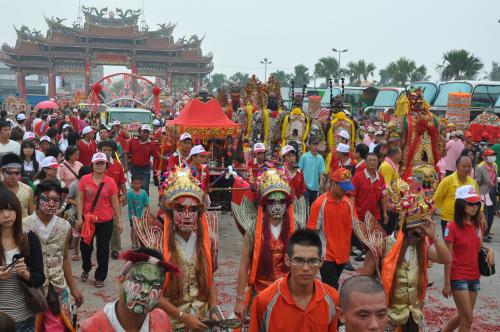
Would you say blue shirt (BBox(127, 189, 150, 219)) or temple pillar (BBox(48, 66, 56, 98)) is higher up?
temple pillar (BBox(48, 66, 56, 98))

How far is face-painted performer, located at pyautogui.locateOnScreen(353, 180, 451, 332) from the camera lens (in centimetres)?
436

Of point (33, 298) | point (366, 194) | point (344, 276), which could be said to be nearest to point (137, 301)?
point (33, 298)

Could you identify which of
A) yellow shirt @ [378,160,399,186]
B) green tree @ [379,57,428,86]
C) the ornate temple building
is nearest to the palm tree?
green tree @ [379,57,428,86]

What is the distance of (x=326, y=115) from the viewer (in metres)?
14.0

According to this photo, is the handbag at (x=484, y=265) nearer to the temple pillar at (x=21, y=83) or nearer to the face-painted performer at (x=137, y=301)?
the face-painted performer at (x=137, y=301)

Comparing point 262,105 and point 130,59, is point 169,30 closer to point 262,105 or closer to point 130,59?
point 130,59

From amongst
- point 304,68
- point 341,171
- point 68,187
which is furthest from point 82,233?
point 304,68

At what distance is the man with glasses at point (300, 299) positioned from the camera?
3291 mm

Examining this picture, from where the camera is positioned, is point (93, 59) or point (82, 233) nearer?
point (82, 233)

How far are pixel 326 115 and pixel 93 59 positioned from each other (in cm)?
4967

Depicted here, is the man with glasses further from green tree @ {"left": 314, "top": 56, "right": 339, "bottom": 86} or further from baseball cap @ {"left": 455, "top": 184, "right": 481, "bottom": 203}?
green tree @ {"left": 314, "top": 56, "right": 339, "bottom": 86}

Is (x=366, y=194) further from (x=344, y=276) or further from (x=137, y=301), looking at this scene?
(x=137, y=301)

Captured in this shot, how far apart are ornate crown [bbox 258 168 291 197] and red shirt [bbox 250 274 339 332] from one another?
125cm

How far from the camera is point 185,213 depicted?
13.9ft
